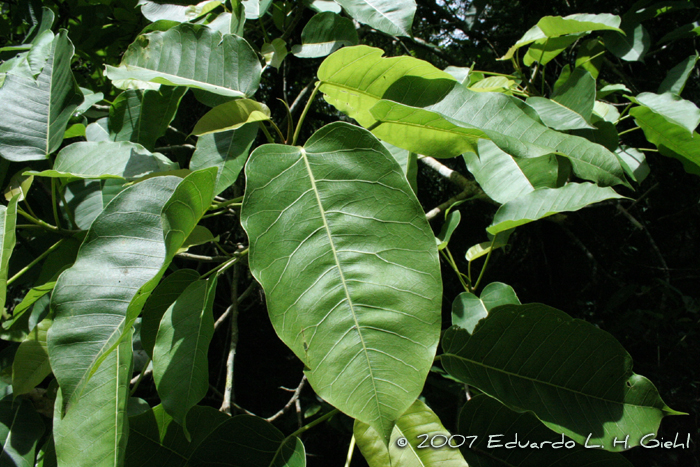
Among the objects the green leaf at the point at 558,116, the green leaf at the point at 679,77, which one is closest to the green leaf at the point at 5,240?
the green leaf at the point at 558,116

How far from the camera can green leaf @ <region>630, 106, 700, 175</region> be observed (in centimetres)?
94

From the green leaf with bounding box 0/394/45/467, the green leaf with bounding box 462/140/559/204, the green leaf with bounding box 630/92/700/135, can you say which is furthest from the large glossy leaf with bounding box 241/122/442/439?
the green leaf with bounding box 630/92/700/135

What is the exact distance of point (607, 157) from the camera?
0.71 metres

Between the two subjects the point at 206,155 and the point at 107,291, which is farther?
the point at 206,155

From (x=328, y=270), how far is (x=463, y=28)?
190 cm

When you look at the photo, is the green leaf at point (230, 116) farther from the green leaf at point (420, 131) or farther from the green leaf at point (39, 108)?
the green leaf at point (39, 108)

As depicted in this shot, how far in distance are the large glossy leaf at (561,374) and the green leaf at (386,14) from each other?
56 cm

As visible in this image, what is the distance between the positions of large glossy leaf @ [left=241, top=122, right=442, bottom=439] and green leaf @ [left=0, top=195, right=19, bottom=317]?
377 millimetres

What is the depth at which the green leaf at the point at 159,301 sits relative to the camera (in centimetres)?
71

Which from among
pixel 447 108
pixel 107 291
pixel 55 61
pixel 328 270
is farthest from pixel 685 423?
pixel 55 61

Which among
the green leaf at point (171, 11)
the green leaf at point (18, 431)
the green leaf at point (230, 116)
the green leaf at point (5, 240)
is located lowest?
the green leaf at point (18, 431)

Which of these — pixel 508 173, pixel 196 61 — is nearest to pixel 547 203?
pixel 508 173

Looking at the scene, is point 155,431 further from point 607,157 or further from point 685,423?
point 685,423

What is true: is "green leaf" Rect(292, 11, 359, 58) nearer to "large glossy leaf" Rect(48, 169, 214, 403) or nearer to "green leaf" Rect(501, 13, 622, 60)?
"green leaf" Rect(501, 13, 622, 60)
